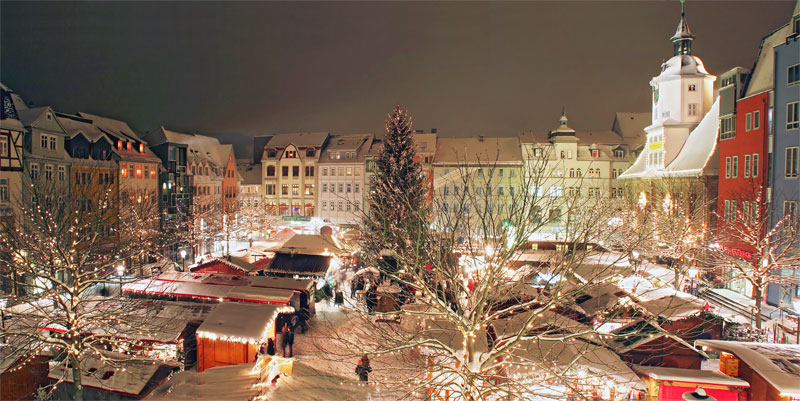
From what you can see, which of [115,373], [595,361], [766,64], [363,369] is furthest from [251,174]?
[595,361]

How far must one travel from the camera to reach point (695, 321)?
1471 cm

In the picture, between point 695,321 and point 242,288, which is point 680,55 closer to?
point 695,321

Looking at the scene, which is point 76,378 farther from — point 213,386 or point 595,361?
point 595,361

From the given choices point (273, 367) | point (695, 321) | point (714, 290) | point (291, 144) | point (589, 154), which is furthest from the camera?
point (291, 144)

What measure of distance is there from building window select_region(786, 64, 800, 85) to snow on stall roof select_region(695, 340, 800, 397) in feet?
56.5

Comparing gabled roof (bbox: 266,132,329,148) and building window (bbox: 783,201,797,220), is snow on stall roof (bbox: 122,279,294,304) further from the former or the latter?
gabled roof (bbox: 266,132,329,148)

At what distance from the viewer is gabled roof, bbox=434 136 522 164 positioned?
4906 cm

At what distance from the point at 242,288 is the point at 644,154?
4136 cm

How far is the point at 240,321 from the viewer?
14648mm

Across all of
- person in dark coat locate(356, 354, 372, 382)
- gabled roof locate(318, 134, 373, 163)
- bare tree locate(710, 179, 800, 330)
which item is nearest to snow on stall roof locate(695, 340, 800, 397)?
bare tree locate(710, 179, 800, 330)

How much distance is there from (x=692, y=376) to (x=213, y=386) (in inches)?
460

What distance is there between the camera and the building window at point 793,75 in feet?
71.2

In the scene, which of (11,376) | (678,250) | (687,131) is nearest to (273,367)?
(11,376)

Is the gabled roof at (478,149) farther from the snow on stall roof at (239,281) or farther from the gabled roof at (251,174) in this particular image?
the snow on stall roof at (239,281)
